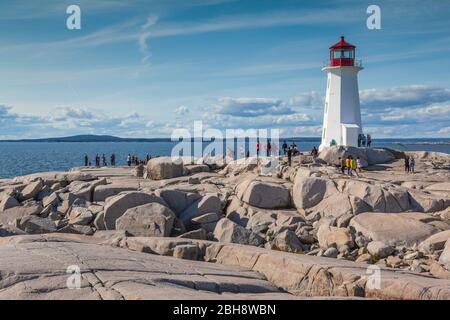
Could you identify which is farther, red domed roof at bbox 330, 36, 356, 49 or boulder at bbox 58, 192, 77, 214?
red domed roof at bbox 330, 36, 356, 49

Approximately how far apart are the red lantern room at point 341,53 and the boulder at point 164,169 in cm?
1712

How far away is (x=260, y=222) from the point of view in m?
23.7

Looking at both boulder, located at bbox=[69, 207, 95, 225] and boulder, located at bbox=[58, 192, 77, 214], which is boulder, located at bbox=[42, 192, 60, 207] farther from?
boulder, located at bbox=[69, 207, 95, 225]

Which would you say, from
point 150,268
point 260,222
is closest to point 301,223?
point 260,222

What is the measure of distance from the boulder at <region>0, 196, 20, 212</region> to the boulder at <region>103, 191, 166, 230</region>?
21.1ft

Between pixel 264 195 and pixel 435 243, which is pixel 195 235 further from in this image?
pixel 435 243

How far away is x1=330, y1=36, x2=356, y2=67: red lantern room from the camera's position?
41.3 m

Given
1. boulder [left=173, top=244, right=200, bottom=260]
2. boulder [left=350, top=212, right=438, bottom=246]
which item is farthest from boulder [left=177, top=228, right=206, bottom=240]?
boulder [left=350, top=212, right=438, bottom=246]

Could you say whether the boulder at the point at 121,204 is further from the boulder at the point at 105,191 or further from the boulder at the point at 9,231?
the boulder at the point at 105,191

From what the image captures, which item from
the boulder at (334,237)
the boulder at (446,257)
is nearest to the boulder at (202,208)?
the boulder at (334,237)

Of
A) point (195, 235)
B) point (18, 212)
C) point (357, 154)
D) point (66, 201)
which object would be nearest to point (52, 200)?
point (66, 201)

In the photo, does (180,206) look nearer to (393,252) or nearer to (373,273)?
(393,252)

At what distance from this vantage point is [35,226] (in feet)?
64.8

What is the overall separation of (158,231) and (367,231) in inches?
353
